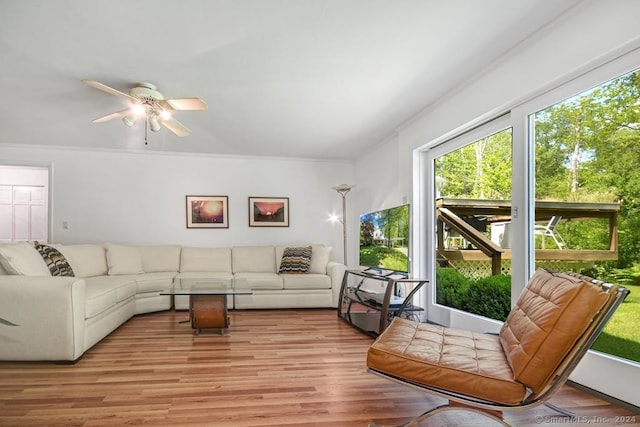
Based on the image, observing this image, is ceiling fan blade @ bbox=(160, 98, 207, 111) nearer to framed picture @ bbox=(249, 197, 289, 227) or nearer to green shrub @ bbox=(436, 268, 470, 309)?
green shrub @ bbox=(436, 268, 470, 309)

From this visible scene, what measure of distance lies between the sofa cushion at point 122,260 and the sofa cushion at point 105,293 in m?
0.48

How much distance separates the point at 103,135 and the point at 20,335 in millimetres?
3059

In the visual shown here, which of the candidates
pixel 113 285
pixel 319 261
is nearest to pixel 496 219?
pixel 319 261

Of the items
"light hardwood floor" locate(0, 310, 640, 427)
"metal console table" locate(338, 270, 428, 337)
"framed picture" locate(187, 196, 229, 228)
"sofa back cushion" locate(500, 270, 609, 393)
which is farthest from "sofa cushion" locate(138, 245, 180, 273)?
"sofa back cushion" locate(500, 270, 609, 393)

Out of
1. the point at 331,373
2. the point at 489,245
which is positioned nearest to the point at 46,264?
the point at 331,373

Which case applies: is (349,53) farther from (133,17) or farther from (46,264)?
(46,264)

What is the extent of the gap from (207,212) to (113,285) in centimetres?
248

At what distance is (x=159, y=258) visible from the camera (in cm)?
555

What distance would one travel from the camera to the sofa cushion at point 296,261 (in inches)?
213

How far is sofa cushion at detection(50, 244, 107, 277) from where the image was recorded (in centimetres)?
458

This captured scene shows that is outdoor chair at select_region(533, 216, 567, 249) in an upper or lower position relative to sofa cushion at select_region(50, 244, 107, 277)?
upper

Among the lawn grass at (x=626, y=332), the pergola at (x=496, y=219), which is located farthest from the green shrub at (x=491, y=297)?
the lawn grass at (x=626, y=332)

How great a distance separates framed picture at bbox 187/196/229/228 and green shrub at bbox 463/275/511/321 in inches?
156

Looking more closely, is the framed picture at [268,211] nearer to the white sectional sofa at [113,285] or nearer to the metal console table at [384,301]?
the white sectional sofa at [113,285]
